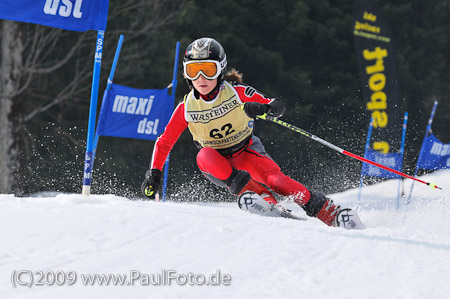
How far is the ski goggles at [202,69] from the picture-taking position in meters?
3.73

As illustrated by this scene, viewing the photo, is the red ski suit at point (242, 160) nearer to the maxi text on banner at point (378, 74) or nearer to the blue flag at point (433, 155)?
the blue flag at point (433, 155)

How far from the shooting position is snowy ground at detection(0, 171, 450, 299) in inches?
76.5

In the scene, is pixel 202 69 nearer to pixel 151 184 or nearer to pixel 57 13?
pixel 151 184

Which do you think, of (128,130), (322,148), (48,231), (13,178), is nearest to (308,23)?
(322,148)

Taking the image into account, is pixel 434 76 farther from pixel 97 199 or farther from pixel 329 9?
pixel 97 199

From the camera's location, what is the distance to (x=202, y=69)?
373 cm

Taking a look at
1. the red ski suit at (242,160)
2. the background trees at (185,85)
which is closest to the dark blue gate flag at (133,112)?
the red ski suit at (242,160)

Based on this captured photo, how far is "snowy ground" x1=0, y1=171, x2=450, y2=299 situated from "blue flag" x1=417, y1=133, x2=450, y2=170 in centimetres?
572

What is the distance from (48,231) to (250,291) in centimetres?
91

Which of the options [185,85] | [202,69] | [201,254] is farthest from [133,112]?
[185,85]

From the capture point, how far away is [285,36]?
1616 cm

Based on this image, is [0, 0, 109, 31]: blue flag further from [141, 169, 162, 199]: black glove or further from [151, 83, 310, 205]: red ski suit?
[141, 169, 162, 199]: black glove

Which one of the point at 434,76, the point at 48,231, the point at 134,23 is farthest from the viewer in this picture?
the point at 434,76

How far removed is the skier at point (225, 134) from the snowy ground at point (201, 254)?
0.80 meters
